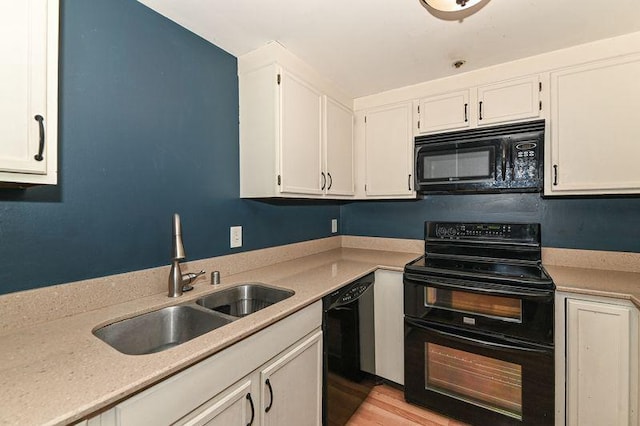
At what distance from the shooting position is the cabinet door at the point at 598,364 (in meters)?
1.37

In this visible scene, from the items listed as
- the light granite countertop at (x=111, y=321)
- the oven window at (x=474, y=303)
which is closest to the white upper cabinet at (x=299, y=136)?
the light granite countertop at (x=111, y=321)

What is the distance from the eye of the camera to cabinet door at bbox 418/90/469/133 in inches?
81.4

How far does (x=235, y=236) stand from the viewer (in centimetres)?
182

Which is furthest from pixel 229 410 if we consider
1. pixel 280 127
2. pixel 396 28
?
pixel 396 28

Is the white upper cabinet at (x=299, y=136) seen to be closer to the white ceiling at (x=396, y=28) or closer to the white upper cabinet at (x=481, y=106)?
the white ceiling at (x=396, y=28)

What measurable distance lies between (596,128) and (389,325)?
1797 millimetres

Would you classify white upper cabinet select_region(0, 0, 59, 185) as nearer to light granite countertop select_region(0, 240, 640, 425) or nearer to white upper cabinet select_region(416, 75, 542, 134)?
light granite countertop select_region(0, 240, 640, 425)

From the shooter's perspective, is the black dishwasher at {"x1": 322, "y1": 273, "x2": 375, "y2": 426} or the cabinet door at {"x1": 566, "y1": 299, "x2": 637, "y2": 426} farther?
the black dishwasher at {"x1": 322, "y1": 273, "x2": 375, "y2": 426}

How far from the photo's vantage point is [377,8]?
1396 mm

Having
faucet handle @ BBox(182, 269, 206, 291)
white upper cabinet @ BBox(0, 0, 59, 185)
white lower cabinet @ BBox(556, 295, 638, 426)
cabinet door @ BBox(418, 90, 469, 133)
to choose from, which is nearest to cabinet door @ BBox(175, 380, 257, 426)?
faucet handle @ BBox(182, 269, 206, 291)

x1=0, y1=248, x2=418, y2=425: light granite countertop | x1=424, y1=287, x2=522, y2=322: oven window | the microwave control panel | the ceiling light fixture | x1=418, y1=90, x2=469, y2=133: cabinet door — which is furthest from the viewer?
x1=418, y1=90, x2=469, y2=133: cabinet door

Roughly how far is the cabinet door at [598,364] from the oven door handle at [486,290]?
0.47ft

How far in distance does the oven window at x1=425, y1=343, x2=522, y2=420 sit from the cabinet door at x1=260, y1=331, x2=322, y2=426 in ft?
2.78

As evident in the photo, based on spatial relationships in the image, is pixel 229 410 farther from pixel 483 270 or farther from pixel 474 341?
pixel 483 270
